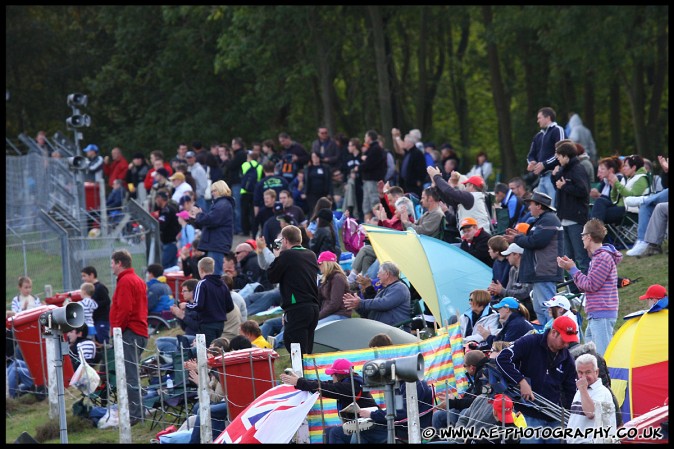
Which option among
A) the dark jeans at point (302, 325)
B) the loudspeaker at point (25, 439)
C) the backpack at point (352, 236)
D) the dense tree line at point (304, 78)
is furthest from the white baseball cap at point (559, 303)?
the dense tree line at point (304, 78)

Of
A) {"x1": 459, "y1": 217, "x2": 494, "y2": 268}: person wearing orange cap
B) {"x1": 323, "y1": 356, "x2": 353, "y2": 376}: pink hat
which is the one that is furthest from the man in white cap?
{"x1": 323, "y1": 356, "x2": 353, "y2": 376}: pink hat

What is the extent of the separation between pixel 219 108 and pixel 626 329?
3296 cm

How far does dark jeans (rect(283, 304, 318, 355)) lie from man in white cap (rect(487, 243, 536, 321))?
236 cm

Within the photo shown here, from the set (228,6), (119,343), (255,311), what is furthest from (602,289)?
(228,6)

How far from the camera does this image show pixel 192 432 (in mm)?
12219

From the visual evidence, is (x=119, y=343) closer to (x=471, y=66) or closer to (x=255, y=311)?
(x=255, y=311)

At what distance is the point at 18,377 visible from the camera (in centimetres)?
1728

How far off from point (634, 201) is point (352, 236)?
13.7ft

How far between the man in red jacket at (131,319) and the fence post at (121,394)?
A: 381 mm

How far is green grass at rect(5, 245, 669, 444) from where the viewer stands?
45.8ft

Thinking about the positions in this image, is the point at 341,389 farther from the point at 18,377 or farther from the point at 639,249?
the point at 18,377

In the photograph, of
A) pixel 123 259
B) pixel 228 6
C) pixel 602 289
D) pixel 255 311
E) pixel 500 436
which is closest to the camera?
pixel 500 436

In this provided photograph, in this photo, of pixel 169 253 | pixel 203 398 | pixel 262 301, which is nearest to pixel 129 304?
pixel 203 398

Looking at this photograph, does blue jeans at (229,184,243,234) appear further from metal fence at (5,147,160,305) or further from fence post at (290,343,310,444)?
fence post at (290,343,310,444)
